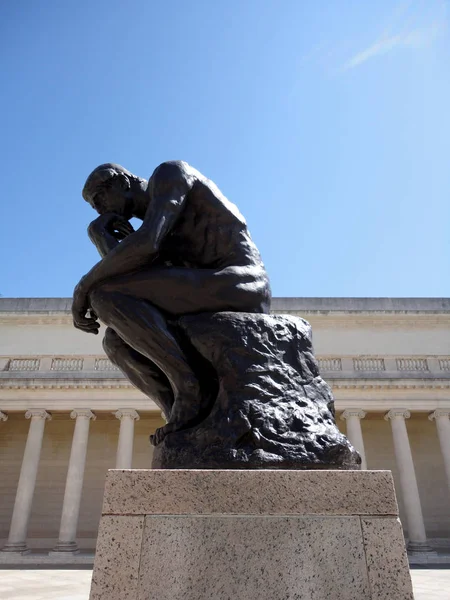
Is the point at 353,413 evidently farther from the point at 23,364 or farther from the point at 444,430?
the point at 23,364

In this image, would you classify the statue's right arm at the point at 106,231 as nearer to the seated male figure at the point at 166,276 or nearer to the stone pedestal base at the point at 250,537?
the seated male figure at the point at 166,276

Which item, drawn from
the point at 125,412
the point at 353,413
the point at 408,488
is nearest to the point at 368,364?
the point at 353,413

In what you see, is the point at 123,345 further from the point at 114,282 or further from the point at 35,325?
the point at 35,325

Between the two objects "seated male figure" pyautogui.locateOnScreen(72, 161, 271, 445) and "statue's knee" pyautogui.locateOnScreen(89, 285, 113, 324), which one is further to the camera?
"statue's knee" pyautogui.locateOnScreen(89, 285, 113, 324)

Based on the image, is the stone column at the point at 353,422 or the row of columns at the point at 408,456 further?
the stone column at the point at 353,422

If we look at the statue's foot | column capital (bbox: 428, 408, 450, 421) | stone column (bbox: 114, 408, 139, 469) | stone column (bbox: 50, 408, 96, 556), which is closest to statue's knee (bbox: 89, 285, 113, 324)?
the statue's foot

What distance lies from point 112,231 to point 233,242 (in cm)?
107

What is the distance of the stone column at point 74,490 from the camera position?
2292 cm

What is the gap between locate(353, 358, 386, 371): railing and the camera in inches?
1052

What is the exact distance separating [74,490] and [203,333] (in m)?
23.9

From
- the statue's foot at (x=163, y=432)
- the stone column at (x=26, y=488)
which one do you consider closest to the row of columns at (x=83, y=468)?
the stone column at (x=26, y=488)

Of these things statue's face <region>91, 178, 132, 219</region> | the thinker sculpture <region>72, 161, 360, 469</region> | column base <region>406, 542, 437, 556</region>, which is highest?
column base <region>406, 542, 437, 556</region>

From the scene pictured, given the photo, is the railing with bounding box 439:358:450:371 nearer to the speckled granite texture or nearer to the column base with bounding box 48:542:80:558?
the column base with bounding box 48:542:80:558

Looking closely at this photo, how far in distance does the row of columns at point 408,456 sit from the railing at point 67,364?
14569mm
